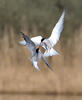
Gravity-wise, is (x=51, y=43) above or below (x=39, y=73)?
above

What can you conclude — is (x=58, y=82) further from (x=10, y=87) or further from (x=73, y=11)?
(x=73, y=11)

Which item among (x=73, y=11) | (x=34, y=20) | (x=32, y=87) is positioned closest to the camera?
(x=32, y=87)

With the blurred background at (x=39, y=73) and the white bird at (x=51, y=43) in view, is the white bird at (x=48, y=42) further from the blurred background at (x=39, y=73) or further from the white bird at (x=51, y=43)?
the blurred background at (x=39, y=73)

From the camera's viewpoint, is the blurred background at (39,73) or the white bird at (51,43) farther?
the blurred background at (39,73)

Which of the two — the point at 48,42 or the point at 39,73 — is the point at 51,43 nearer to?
the point at 48,42

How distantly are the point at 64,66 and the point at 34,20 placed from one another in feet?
6.81

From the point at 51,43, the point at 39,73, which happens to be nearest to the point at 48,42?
the point at 51,43

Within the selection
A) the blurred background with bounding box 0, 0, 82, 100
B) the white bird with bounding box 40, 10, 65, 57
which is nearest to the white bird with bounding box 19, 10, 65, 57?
the white bird with bounding box 40, 10, 65, 57

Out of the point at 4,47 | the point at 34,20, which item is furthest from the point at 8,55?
the point at 34,20

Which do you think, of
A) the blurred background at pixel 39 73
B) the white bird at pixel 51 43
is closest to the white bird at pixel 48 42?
the white bird at pixel 51 43

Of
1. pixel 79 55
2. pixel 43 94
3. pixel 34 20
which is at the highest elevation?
pixel 34 20

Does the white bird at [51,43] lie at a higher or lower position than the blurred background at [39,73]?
higher

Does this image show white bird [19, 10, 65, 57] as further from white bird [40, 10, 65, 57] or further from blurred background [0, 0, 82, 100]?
blurred background [0, 0, 82, 100]

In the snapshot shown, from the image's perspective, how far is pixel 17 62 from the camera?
28.5 feet
